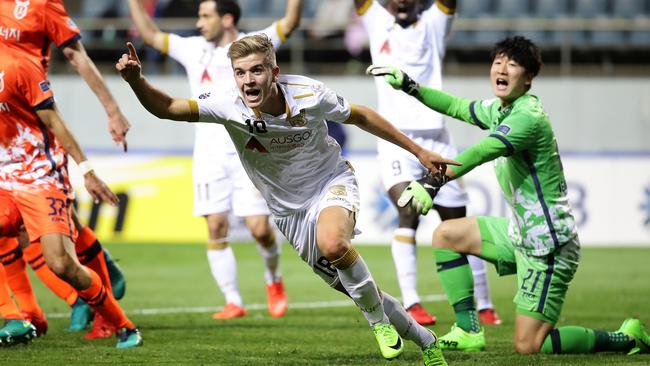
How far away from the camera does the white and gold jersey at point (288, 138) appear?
21.4 ft

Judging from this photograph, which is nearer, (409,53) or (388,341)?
(388,341)

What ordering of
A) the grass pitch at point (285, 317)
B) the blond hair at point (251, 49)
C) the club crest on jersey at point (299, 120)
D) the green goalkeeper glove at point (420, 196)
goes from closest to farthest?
the green goalkeeper glove at point (420, 196) → the blond hair at point (251, 49) → the club crest on jersey at point (299, 120) → the grass pitch at point (285, 317)

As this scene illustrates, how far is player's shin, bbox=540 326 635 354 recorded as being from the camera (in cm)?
739

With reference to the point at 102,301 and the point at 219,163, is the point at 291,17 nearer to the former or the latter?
the point at 219,163

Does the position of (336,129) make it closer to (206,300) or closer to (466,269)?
(206,300)

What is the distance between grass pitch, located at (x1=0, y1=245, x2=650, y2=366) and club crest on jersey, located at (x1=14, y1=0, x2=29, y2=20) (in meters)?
2.17

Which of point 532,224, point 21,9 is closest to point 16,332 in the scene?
point 21,9

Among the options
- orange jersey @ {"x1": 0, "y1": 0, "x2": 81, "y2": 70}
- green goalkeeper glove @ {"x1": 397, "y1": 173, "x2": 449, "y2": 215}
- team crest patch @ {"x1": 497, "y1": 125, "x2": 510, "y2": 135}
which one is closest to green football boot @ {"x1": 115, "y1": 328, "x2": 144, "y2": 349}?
orange jersey @ {"x1": 0, "y1": 0, "x2": 81, "y2": 70}

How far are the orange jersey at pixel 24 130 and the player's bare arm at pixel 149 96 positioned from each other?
1.50 m

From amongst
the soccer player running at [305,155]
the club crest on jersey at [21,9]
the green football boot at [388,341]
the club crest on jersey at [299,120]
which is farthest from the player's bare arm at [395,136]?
the club crest on jersey at [21,9]

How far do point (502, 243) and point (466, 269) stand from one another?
1.05 ft

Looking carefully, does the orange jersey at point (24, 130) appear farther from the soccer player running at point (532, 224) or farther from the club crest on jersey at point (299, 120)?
the soccer player running at point (532, 224)

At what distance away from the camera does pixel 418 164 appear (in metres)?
9.65

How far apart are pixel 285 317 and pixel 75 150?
303cm
